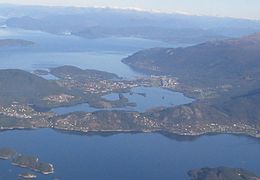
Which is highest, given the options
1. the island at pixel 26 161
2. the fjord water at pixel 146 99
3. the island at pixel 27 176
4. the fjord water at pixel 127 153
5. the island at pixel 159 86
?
the island at pixel 159 86

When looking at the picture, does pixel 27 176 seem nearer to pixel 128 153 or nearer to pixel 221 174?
pixel 128 153

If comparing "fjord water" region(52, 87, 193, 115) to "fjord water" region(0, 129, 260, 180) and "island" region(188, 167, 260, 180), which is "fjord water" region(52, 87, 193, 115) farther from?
"island" region(188, 167, 260, 180)

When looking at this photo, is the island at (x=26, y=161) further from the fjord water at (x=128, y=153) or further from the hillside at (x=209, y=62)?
the hillside at (x=209, y=62)

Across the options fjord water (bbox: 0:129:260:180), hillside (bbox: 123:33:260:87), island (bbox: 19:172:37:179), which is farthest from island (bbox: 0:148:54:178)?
hillside (bbox: 123:33:260:87)

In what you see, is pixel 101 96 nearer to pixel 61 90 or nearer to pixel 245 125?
pixel 61 90

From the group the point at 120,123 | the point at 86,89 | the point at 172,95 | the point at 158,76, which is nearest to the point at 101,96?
the point at 86,89

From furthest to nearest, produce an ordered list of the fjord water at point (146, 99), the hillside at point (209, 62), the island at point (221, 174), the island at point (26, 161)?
the hillside at point (209, 62), the fjord water at point (146, 99), the island at point (26, 161), the island at point (221, 174)

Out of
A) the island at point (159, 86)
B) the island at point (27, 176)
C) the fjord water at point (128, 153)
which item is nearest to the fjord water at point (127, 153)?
the fjord water at point (128, 153)

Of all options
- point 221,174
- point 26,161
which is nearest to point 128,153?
point 26,161
